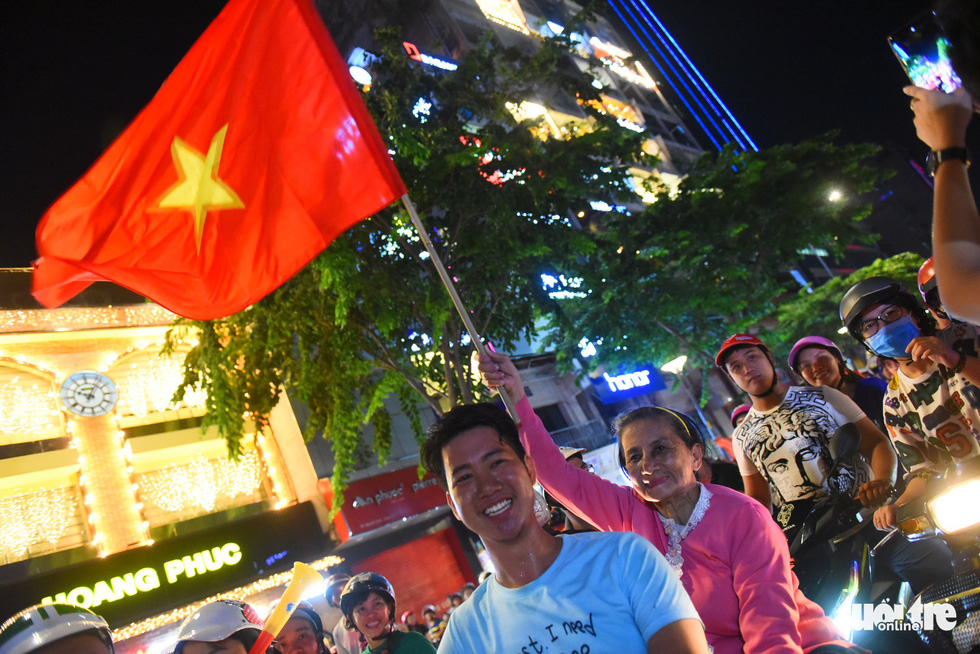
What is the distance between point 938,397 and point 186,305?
466 cm

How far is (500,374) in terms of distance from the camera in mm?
2693

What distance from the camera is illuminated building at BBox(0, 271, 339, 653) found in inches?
408

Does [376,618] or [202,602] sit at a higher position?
[202,602]

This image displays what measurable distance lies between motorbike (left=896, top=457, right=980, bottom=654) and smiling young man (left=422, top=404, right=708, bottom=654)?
1653 mm

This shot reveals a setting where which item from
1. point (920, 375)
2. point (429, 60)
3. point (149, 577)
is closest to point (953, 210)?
point (920, 375)

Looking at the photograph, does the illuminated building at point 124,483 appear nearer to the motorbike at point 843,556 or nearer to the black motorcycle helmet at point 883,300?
the motorbike at point 843,556

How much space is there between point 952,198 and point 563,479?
71.2 inches

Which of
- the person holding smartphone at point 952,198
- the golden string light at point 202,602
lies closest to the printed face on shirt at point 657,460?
the person holding smartphone at point 952,198

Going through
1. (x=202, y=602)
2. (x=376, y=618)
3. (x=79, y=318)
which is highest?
(x=79, y=318)

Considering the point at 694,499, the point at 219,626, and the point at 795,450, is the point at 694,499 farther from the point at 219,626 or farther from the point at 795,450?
the point at 219,626

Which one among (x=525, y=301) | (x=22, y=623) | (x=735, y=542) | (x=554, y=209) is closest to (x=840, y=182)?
(x=554, y=209)

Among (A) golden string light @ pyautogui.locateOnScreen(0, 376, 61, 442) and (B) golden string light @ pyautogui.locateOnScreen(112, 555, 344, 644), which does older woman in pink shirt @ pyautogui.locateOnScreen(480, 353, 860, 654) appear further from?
(A) golden string light @ pyautogui.locateOnScreen(0, 376, 61, 442)

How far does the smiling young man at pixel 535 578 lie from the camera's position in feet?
5.41

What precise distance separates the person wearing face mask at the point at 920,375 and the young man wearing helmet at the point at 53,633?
381 centimetres
